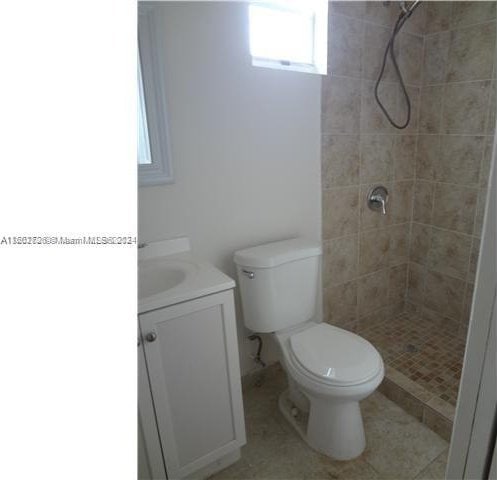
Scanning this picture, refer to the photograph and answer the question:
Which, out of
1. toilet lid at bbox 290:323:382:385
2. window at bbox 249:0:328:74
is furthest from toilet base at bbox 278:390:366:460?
window at bbox 249:0:328:74

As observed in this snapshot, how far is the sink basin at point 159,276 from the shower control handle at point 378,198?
46.6 inches

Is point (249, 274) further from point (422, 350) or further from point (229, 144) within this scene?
point (422, 350)

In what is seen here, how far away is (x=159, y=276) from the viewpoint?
1359 mm

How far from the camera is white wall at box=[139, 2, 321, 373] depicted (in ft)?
4.44

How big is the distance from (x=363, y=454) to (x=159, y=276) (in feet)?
3.74

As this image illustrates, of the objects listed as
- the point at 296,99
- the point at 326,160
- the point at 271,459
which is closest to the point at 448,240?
the point at 326,160

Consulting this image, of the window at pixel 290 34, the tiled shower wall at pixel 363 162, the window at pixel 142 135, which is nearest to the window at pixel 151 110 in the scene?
the window at pixel 142 135

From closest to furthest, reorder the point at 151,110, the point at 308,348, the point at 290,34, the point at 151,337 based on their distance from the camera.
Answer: the point at 151,337, the point at 151,110, the point at 308,348, the point at 290,34

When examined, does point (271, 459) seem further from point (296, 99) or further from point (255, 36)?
point (255, 36)

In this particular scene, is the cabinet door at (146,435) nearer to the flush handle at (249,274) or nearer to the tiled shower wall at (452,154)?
the flush handle at (249,274)

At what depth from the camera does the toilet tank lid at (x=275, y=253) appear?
144cm

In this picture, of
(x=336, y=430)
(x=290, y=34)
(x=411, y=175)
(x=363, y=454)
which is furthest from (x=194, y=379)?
(x=411, y=175)

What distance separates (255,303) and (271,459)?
662 millimetres
